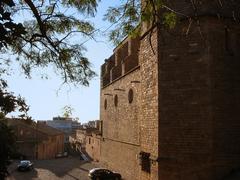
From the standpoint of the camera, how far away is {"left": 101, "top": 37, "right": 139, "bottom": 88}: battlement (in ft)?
84.6

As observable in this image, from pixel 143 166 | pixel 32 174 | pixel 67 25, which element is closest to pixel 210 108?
pixel 143 166

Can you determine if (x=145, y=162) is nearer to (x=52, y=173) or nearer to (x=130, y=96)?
(x=130, y=96)

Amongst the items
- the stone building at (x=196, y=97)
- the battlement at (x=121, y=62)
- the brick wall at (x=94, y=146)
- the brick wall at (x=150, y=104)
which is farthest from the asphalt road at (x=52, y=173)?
the stone building at (x=196, y=97)

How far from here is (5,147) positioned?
14156 millimetres

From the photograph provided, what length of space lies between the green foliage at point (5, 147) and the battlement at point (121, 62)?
7490mm

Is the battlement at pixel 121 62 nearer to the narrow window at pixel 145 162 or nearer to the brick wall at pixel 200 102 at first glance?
the brick wall at pixel 200 102

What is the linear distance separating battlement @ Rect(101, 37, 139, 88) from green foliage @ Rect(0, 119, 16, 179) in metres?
7.49

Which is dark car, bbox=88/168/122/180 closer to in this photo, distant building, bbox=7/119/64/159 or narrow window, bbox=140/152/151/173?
narrow window, bbox=140/152/151/173

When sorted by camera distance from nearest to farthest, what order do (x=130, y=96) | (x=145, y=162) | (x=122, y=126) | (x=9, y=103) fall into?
(x=9, y=103) → (x=145, y=162) → (x=130, y=96) → (x=122, y=126)

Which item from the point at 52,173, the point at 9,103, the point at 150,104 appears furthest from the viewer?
the point at 52,173

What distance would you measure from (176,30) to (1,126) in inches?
281

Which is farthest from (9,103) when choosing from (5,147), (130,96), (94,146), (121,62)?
(94,146)

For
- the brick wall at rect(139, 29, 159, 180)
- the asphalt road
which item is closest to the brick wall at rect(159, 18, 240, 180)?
the brick wall at rect(139, 29, 159, 180)

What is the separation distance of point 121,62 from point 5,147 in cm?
1581
